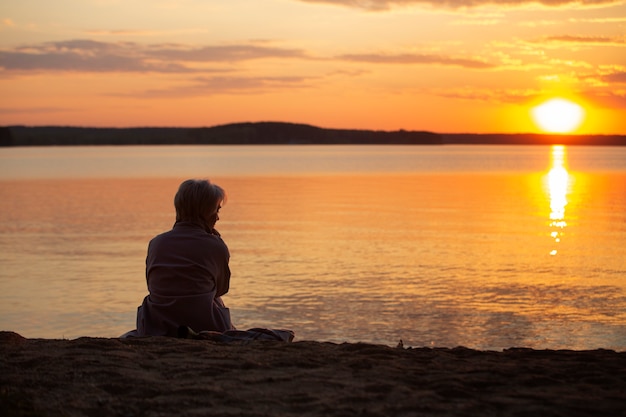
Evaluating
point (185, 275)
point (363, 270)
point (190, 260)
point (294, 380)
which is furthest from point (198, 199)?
point (363, 270)

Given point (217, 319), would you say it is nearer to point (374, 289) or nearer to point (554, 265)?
point (374, 289)

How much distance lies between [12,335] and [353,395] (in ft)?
9.79

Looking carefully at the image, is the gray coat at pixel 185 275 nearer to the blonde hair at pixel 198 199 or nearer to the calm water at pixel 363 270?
the blonde hair at pixel 198 199

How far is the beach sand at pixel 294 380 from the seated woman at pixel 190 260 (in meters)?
0.35

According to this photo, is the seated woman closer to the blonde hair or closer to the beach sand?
the blonde hair

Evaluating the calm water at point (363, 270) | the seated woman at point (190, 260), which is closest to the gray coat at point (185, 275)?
the seated woman at point (190, 260)

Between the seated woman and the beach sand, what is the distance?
0.35 m

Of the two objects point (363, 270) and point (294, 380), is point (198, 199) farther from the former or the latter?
point (363, 270)

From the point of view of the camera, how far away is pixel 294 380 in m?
5.18

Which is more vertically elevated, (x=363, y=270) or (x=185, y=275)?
(x=185, y=275)

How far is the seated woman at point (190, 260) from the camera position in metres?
6.43

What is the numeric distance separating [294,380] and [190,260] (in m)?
1.63

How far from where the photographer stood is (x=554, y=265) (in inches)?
635

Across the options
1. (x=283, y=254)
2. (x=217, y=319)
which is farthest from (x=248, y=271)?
(x=217, y=319)
